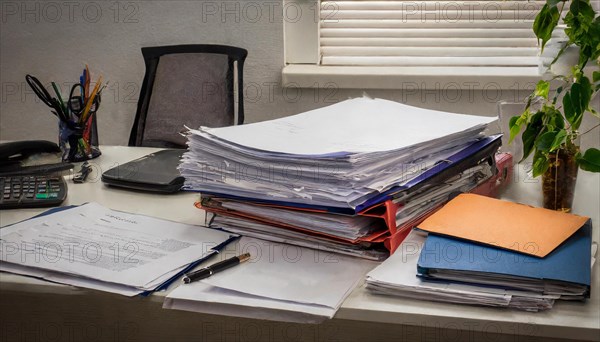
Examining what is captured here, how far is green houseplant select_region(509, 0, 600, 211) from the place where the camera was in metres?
1.05

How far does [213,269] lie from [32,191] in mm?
540

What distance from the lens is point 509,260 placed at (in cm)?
92

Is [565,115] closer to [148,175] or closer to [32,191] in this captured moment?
[148,175]

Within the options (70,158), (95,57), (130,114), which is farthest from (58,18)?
(70,158)

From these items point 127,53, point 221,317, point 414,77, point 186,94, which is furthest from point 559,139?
point 127,53

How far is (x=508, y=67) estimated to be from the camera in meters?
2.68

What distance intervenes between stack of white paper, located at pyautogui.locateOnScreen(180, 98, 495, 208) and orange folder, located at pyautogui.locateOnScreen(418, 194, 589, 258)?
85mm

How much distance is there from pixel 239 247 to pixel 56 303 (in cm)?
89

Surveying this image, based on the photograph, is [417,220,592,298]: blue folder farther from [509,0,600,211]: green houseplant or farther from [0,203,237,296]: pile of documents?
[0,203,237,296]: pile of documents

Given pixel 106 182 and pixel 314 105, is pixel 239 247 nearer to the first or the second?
pixel 106 182

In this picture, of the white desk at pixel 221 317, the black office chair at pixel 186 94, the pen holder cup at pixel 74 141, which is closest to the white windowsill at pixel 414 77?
the black office chair at pixel 186 94

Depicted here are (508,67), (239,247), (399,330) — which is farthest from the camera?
(508,67)

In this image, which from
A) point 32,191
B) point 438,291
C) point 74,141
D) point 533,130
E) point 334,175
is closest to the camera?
point 438,291

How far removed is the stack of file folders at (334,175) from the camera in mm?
1042
